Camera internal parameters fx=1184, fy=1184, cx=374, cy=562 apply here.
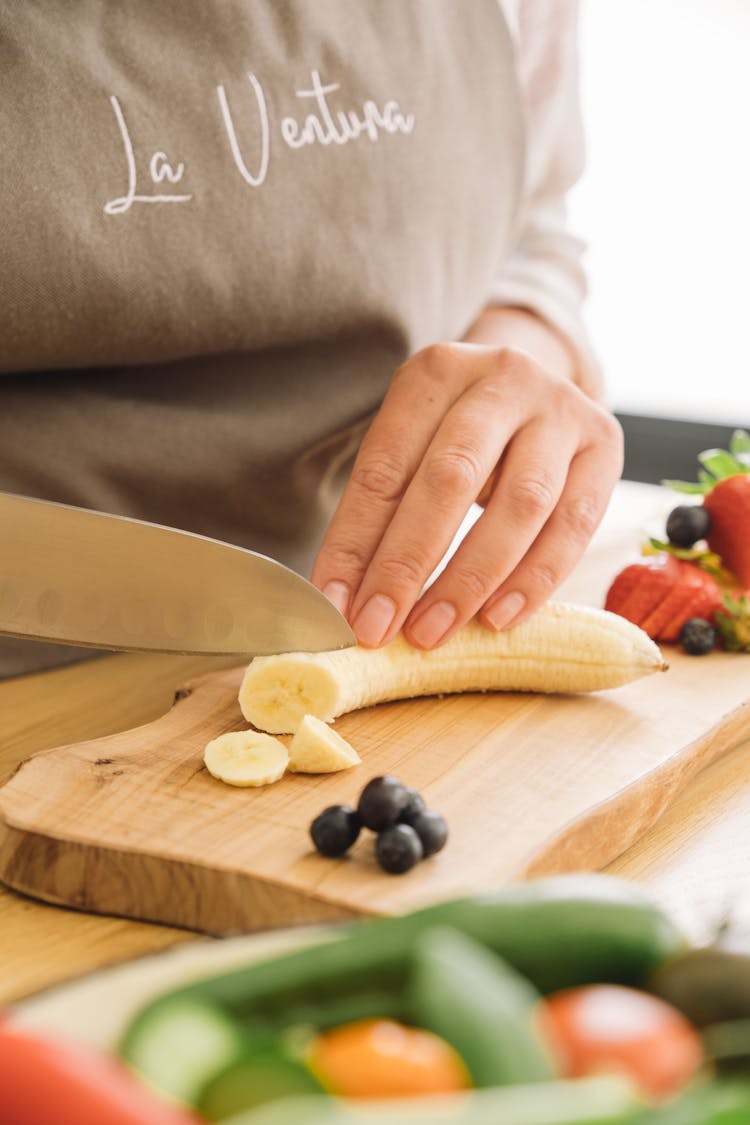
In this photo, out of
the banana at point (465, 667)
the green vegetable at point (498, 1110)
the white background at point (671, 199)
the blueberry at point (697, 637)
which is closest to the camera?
the green vegetable at point (498, 1110)

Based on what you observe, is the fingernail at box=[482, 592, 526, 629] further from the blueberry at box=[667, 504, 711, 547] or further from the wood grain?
the blueberry at box=[667, 504, 711, 547]

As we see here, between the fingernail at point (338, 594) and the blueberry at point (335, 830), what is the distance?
0.38 metres

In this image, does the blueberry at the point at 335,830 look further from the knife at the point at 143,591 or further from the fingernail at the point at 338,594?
the fingernail at the point at 338,594

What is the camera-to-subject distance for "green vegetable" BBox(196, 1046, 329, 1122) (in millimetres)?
413

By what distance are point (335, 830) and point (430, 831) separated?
0.24 ft

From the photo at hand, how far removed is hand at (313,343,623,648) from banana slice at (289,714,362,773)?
0.18m

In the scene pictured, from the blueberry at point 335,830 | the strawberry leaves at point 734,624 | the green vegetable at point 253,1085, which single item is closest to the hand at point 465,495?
the strawberry leaves at point 734,624

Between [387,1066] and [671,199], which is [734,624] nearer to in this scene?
[387,1066]

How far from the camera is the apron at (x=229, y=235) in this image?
1209 millimetres

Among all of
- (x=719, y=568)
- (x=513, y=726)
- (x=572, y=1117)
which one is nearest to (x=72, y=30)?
(x=513, y=726)

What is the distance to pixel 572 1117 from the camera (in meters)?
0.36

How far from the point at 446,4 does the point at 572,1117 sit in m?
1.51

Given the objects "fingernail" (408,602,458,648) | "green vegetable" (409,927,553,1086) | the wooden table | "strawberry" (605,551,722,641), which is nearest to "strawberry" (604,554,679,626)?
"strawberry" (605,551,722,641)

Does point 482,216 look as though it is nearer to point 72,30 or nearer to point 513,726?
point 72,30
